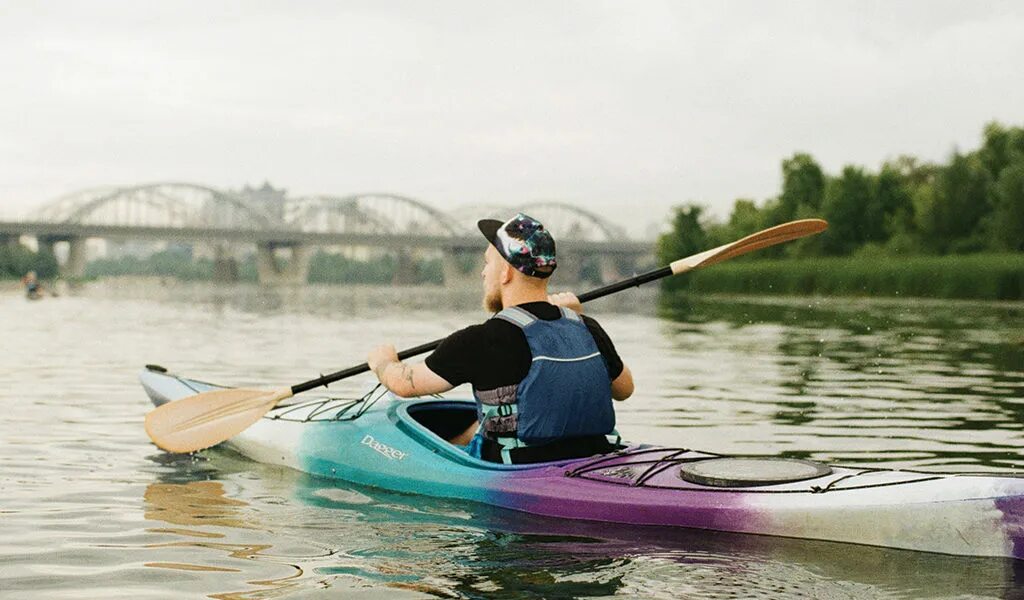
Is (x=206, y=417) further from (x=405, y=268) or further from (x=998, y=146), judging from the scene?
(x=405, y=268)

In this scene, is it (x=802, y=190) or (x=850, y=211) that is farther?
(x=802, y=190)

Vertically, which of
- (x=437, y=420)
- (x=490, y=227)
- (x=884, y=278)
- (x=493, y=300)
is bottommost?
(x=437, y=420)

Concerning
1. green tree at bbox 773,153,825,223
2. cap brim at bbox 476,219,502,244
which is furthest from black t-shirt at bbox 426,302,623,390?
green tree at bbox 773,153,825,223

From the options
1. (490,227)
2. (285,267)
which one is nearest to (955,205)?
(285,267)

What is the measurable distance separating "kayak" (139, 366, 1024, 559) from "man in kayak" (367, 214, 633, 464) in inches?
6.7

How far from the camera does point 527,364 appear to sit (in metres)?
5.78

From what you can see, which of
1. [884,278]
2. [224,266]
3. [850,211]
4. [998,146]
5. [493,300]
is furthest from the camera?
[224,266]

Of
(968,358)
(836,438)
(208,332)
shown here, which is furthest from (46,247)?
(836,438)

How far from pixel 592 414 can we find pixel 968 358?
13.0 meters

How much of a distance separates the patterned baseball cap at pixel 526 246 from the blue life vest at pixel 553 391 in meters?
0.20

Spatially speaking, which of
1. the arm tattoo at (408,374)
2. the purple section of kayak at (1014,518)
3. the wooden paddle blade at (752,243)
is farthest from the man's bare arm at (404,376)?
the purple section of kayak at (1014,518)

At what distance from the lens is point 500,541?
18.5ft

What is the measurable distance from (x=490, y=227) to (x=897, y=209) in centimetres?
5959

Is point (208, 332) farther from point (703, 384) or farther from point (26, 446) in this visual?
point (26, 446)
